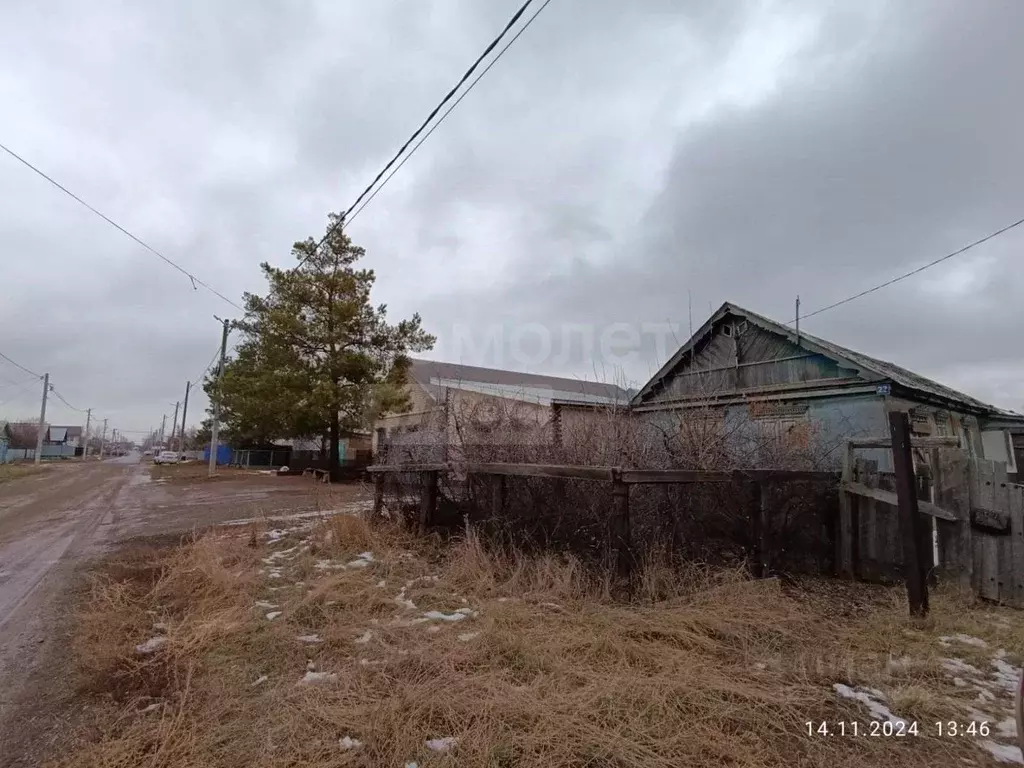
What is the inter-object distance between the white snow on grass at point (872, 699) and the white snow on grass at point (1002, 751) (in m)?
0.30

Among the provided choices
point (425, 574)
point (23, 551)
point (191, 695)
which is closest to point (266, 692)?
point (191, 695)

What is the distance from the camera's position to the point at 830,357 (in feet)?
35.7

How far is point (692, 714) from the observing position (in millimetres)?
2625

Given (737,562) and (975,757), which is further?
(737,562)

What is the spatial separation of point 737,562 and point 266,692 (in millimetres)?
4109

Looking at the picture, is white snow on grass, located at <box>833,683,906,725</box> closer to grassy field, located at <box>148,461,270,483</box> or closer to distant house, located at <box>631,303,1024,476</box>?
distant house, located at <box>631,303,1024,476</box>

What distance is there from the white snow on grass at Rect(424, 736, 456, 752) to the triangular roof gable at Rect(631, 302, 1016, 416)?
1054 centimetres

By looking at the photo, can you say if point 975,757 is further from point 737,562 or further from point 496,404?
point 496,404

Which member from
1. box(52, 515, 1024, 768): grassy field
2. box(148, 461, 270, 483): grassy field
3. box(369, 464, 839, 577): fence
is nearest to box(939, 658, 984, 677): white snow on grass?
box(52, 515, 1024, 768): grassy field

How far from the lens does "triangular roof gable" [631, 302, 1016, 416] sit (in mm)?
10378

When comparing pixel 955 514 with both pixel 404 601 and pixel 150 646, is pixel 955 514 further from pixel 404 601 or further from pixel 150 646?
pixel 150 646

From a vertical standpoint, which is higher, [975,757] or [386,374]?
[386,374]

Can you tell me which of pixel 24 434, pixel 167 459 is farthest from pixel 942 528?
pixel 24 434

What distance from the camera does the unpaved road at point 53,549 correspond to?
286cm
